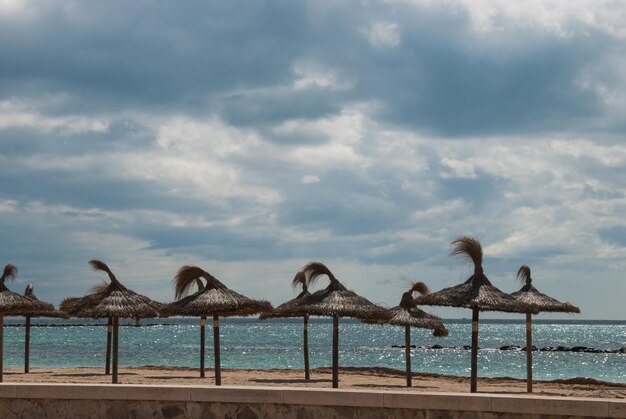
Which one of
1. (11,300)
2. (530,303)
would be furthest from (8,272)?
(530,303)

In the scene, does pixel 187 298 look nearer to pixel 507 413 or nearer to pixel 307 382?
pixel 307 382

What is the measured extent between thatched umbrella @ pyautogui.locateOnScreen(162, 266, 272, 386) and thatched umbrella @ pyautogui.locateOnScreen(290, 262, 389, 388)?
50.0 inches

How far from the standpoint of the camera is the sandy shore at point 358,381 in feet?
78.1

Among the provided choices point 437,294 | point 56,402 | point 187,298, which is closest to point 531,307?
point 437,294

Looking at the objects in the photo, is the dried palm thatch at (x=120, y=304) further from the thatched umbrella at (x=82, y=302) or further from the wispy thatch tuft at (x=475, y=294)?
the wispy thatch tuft at (x=475, y=294)

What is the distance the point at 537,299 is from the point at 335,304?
5288 millimetres

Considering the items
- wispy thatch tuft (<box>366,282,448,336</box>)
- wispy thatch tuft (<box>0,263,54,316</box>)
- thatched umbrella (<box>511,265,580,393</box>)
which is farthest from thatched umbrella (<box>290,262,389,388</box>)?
wispy thatch tuft (<box>0,263,54,316</box>)

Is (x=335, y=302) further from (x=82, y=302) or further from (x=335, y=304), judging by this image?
(x=82, y=302)

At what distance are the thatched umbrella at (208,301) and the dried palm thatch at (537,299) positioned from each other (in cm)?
656

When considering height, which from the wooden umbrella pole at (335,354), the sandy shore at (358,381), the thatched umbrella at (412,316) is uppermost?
the thatched umbrella at (412,316)

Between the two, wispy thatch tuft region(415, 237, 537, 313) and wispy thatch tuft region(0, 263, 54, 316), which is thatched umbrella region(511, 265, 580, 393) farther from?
wispy thatch tuft region(0, 263, 54, 316)

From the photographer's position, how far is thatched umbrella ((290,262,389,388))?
20672 millimetres

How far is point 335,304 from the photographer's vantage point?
2094 centimetres

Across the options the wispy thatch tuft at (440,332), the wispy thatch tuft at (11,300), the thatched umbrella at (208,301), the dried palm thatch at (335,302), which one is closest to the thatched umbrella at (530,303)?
the wispy thatch tuft at (440,332)
